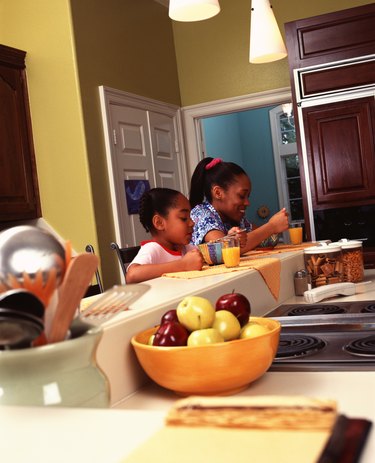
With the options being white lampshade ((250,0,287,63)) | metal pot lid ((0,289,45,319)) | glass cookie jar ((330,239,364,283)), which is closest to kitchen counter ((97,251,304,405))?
glass cookie jar ((330,239,364,283))

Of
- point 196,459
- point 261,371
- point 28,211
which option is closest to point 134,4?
point 28,211

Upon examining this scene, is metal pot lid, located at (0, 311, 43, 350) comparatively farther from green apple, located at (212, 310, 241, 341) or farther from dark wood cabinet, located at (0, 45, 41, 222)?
dark wood cabinet, located at (0, 45, 41, 222)

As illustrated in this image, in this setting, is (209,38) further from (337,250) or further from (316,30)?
(337,250)

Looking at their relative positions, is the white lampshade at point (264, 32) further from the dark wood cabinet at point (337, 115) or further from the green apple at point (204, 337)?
the green apple at point (204, 337)

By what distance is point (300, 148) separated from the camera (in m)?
4.07

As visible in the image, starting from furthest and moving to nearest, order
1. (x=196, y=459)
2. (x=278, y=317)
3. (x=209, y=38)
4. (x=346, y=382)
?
(x=209, y=38) < (x=278, y=317) < (x=346, y=382) < (x=196, y=459)

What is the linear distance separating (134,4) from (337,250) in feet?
10.4

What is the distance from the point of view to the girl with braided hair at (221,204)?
2.69 metres

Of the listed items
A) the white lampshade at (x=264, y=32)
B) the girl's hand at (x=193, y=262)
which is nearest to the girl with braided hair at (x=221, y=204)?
the white lampshade at (x=264, y=32)

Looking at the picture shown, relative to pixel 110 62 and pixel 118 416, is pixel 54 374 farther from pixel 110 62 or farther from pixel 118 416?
pixel 110 62

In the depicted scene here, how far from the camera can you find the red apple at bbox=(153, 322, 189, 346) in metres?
1.00

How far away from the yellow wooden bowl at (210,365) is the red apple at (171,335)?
0.02m

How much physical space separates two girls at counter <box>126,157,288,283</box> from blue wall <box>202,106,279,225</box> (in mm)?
4840

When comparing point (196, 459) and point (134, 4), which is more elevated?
point (134, 4)
